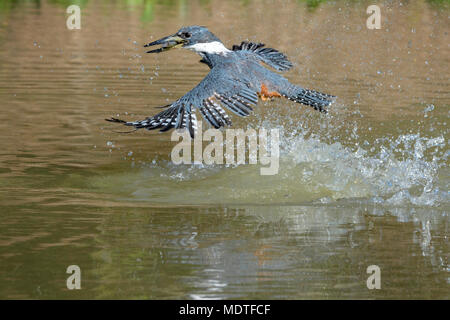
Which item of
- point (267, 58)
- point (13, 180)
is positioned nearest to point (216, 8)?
point (267, 58)

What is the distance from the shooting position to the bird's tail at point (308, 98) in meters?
7.53

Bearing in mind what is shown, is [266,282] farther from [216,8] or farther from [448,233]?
[216,8]

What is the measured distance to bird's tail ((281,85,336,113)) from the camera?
297 inches

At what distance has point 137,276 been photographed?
511 cm

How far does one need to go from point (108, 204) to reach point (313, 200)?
70.1 inches

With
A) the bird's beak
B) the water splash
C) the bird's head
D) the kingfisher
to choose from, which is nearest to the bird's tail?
the kingfisher

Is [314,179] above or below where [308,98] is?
below

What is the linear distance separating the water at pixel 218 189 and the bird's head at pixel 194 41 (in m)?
1.18

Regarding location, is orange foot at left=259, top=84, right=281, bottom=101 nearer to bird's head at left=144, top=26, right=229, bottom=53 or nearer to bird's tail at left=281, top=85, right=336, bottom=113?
bird's tail at left=281, top=85, right=336, bottom=113

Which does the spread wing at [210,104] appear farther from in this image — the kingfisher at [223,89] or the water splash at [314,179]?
the water splash at [314,179]

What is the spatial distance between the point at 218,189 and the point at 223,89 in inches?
36.9

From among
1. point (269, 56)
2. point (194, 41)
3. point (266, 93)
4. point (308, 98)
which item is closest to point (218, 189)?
point (266, 93)

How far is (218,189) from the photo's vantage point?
734 centimetres

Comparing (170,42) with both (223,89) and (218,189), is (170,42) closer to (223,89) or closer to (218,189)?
(223,89)
